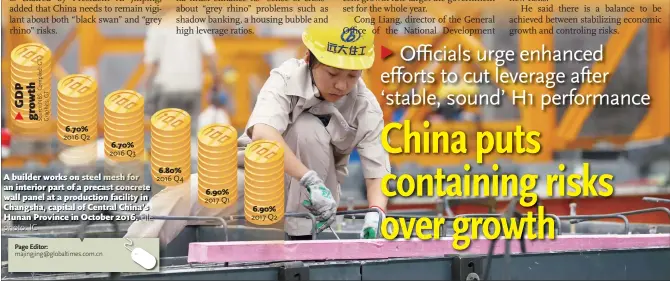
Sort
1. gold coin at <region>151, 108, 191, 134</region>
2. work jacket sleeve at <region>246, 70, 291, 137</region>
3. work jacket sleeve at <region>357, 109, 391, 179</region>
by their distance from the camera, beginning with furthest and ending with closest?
work jacket sleeve at <region>357, 109, 391, 179</region>, work jacket sleeve at <region>246, 70, 291, 137</region>, gold coin at <region>151, 108, 191, 134</region>

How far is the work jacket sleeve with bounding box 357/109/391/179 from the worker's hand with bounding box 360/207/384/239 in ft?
0.42

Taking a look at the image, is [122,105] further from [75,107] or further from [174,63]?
[174,63]

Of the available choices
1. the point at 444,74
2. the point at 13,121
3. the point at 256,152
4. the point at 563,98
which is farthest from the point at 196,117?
the point at 563,98

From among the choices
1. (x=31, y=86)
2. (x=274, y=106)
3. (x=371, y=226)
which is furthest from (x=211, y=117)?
(x=31, y=86)

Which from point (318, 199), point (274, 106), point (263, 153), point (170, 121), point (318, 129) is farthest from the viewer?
point (318, 129)

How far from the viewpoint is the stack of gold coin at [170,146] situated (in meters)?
2.80

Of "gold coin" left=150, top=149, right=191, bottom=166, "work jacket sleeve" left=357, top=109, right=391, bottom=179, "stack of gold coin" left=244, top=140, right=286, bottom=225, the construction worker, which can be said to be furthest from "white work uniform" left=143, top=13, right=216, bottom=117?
"work jacket sleeve" left=357, top=109, right=391, bottom=179

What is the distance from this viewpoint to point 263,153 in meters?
2.91

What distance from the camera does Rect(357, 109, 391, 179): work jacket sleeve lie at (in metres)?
3.29

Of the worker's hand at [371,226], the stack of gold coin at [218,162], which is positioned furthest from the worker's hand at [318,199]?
the stack of gold coin at [218,162]

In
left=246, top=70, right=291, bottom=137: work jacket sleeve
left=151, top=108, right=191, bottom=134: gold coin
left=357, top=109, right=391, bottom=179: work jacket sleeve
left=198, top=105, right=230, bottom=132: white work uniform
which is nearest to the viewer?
left=151, top=108, right=191, bottom=134: gold coin

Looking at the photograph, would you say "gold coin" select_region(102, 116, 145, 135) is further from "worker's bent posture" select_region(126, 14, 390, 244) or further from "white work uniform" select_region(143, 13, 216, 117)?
"worker's bent posture" select_region(126, 14, 390, 244)

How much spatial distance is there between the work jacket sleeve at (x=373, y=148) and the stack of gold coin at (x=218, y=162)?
52 centimetres

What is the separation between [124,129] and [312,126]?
626 mm
